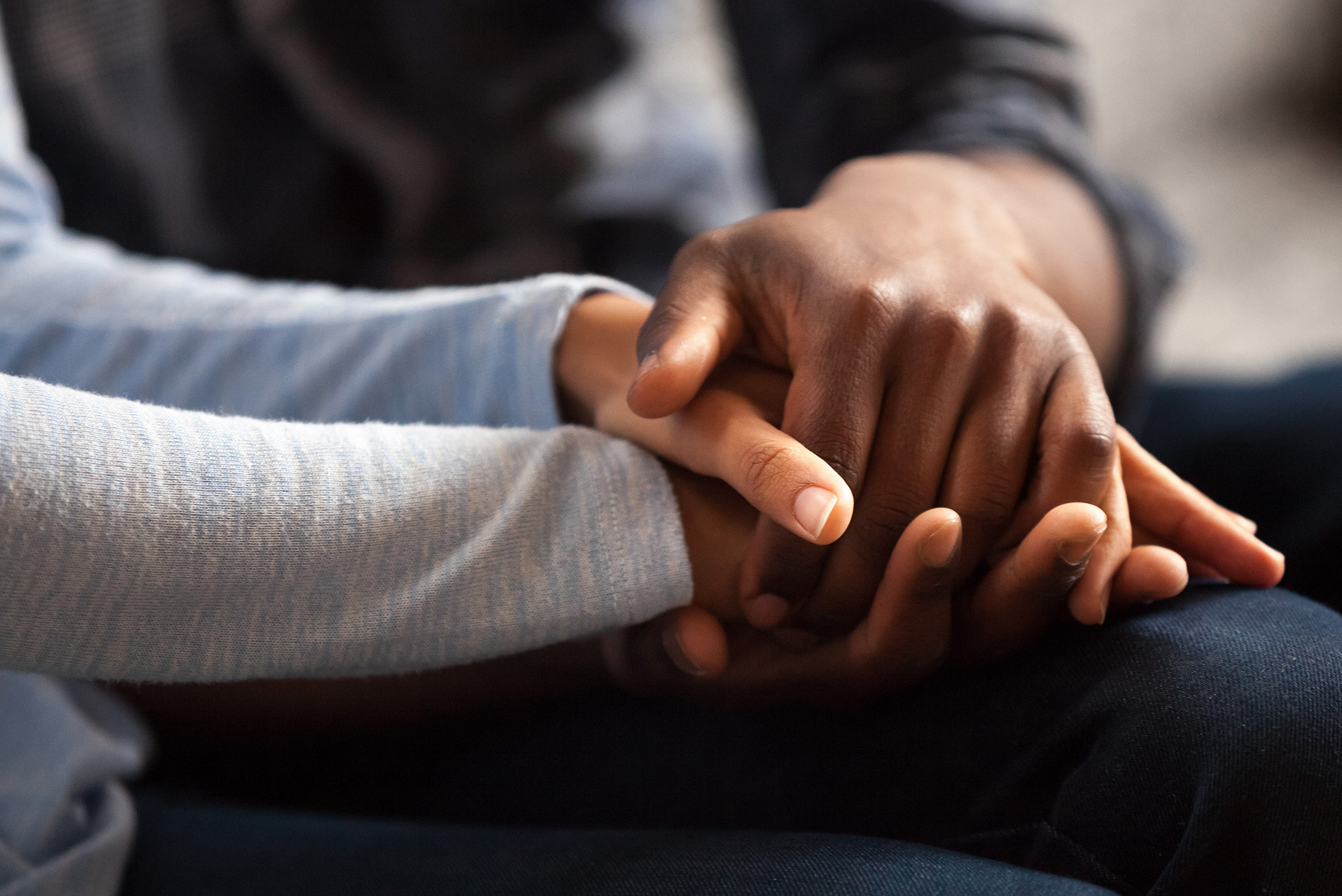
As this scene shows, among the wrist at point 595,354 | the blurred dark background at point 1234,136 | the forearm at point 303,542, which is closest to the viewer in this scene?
the forearm at point 303,542

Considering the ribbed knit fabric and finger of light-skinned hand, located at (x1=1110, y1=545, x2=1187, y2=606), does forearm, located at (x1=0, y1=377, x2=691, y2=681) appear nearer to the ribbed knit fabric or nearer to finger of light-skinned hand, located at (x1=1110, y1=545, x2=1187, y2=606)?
the ribbed knit fabric

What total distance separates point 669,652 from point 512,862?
0.30ft

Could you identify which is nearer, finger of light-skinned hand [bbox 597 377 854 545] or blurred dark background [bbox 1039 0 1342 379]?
finger of light-skinned hand [bbox 597 377 854 545]

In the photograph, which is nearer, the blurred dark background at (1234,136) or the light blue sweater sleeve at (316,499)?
the light blue sweater sleeve at (316,499)

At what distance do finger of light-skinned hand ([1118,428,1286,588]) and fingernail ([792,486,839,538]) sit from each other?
0.49ft

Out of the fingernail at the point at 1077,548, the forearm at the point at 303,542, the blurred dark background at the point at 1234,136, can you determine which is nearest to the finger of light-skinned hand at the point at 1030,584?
the fingernail at the point at 1077,548

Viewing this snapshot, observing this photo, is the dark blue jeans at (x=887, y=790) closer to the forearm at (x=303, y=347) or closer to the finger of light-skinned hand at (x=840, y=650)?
the finger of light-skinned hand at (x=840, y=650)

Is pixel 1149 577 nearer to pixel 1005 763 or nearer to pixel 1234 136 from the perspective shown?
pixel 1005 763

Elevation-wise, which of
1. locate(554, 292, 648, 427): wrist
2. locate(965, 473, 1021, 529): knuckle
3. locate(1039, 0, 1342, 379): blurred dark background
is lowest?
locate(1039, 0, 1342, 379): blurred dark background

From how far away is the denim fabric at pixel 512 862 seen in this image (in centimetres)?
28

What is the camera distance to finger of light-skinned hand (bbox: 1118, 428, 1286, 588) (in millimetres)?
337

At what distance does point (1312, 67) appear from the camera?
1.21 metres

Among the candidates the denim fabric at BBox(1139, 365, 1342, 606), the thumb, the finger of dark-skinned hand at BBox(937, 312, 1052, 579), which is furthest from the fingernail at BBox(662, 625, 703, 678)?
the denim fabric at BBox(1139, 365, 1342, 606)

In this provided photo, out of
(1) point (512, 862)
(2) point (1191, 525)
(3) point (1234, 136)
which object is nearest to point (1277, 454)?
(2) point (1191, 525)
